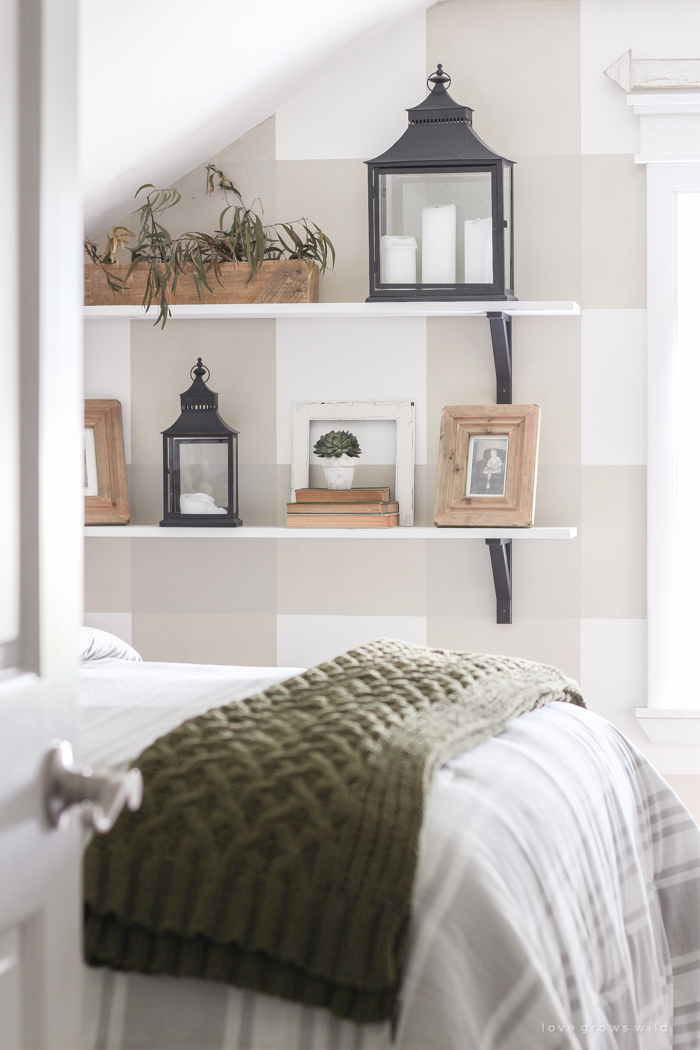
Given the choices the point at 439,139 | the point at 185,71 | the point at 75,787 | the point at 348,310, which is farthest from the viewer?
the point at 348,310

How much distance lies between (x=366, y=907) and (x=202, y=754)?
0.86 ft

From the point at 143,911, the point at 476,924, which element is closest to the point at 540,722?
the point at 476,924

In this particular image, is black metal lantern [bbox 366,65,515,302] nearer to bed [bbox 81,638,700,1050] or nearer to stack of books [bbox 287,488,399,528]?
stack of books [bbox 287,488,399,528]

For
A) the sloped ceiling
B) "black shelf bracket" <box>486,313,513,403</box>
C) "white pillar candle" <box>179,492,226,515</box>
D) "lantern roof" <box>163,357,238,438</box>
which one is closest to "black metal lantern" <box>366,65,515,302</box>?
"black shelf bracket" <box>486,313,513,403</box>

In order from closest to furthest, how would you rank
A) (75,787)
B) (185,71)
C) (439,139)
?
1. (75,787)
2. (185,71)
3. (439,139)

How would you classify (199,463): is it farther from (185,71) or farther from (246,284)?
(185,71)

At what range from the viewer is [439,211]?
7.02 feet

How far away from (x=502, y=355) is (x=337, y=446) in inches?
18.7

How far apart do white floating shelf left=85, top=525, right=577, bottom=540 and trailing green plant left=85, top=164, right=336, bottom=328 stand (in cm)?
52

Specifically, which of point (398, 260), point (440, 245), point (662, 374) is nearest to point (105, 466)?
point (398, 260)

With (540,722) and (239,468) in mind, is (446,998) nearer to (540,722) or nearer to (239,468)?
(540,722)

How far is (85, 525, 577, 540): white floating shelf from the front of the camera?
2.25 m

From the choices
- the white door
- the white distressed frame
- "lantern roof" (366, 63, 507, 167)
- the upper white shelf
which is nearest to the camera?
the white door

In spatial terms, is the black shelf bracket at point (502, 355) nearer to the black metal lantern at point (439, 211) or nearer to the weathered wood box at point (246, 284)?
the black metal lantern at point (439, 211)
